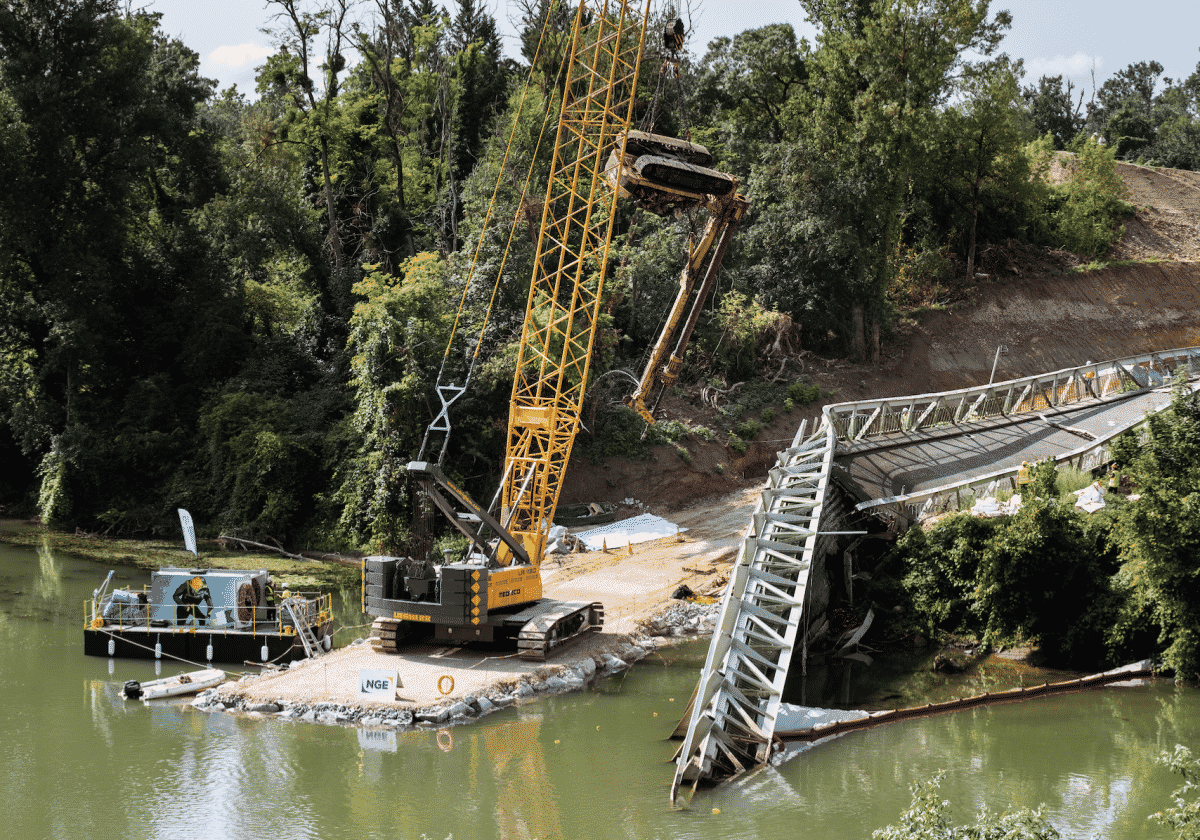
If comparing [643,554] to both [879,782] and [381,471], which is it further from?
[879,782]

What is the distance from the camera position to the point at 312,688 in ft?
63.9

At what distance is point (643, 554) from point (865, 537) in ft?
33.4

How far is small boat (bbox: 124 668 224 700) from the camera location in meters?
19.8

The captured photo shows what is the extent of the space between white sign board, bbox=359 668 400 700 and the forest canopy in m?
16.5

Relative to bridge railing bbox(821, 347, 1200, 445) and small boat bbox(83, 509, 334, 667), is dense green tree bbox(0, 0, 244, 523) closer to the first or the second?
small boat bbox(83, 509, 334, 667)

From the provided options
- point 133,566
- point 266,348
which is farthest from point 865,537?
point 266,348

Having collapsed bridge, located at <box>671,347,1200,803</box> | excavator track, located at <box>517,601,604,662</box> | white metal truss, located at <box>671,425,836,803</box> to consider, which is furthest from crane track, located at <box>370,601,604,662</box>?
white metal truss, located at <box>671,425,836,803</box>

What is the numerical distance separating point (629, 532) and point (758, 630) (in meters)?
14.5

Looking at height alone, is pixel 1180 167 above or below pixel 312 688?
above

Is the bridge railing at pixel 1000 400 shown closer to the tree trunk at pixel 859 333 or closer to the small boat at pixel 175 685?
the tree trunk at pixel 859 333

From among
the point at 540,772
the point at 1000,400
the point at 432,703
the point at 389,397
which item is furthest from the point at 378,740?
the point at 1000,400

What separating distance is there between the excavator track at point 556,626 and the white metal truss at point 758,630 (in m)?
4.40

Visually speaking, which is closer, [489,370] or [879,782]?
[879,782]

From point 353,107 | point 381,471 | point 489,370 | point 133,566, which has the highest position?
point 353,107
